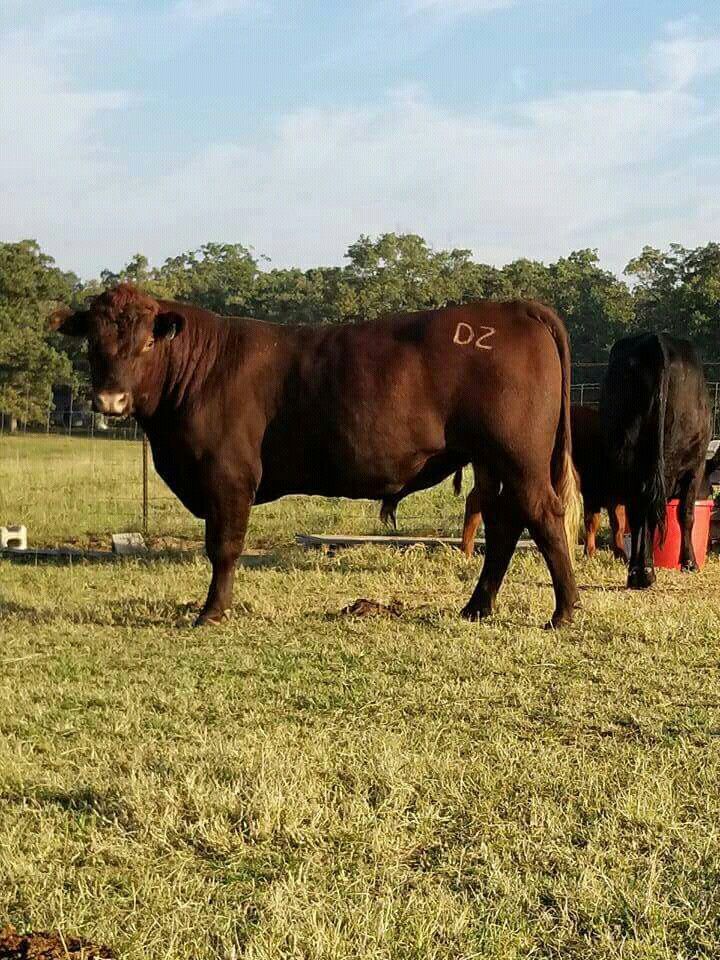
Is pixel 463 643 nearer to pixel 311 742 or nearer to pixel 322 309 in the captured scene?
pixel 311 742

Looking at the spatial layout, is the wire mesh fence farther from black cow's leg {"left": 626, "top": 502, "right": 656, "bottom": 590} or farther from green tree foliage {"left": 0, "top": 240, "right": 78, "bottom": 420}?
green tree foliage {"left": 0, "top": 240, "right": 78, "bottom": 420}

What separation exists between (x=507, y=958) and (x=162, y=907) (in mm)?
917

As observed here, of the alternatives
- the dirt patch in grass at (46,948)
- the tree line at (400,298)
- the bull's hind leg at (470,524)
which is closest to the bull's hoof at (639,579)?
the bull's hind leg at (470,524)

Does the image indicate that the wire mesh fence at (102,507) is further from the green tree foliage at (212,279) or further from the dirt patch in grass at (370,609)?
the green tree foliage at (212,279)

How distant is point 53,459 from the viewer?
2745cm

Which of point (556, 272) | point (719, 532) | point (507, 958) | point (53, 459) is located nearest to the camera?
point (507, 958)

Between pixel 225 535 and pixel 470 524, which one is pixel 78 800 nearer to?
pixel 225 535

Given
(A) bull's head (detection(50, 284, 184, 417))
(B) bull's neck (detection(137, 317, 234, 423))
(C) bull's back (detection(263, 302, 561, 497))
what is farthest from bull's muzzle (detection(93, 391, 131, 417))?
(C) bull's back (detection(263, 302, 561, 497))

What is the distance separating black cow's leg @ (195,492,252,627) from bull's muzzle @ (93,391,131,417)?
885 millimetres

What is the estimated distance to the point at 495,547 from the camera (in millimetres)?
7301

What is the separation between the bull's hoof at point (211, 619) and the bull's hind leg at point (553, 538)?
208 centimetres

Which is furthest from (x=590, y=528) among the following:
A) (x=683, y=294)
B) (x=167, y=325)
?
(x=683, y=294)

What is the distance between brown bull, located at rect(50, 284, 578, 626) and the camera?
22.4ft

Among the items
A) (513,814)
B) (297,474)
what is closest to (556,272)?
(297,474)
